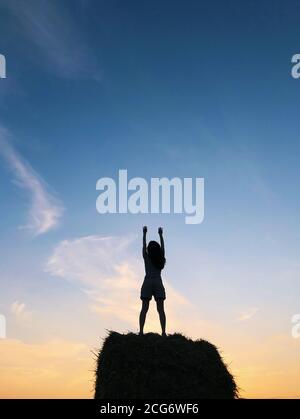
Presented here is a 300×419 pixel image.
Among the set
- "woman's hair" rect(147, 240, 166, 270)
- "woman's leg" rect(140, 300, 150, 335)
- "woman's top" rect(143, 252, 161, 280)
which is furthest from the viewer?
"woman's top" rect(143, 252, 161, 280)

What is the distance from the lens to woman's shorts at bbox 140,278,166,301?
1407 cm

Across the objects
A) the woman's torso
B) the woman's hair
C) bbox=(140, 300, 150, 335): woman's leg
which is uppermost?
the woman's hair

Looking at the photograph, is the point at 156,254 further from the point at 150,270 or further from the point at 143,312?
the point at 143,312

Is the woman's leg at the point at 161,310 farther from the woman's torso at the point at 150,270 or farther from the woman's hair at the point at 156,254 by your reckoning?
the woman's hair at the point at 156,254

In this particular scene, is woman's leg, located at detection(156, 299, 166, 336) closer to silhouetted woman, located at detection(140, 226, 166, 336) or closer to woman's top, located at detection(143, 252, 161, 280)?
silhouetted woman, located at detection(140, 226, 166, 336)

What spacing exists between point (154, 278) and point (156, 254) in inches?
27.1

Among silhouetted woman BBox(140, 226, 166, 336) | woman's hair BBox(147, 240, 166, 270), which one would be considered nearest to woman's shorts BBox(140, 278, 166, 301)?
silhouetted woman BBox(140, 226, 166, 336)

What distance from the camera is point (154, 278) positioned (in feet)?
46.5

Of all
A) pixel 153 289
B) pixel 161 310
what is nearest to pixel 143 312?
pixel 161 310
